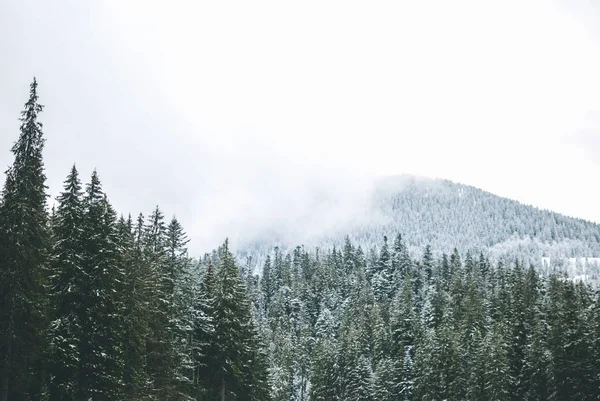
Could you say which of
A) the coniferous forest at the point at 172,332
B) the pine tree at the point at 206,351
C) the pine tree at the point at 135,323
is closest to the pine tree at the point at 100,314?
the coniferous forest at the point at 172,332

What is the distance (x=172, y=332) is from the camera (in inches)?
1770

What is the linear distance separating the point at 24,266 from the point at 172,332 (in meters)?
17.4

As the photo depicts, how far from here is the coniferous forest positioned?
1199 inches

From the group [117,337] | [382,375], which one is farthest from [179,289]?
[382,375]

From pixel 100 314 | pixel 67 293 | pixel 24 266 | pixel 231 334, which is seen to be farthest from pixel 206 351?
pixel 24 266

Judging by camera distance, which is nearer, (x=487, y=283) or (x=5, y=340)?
(x=5, y=340)

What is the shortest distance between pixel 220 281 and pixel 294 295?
10684 cm

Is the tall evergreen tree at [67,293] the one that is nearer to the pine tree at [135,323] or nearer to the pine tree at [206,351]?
the pine tree at [135,323]

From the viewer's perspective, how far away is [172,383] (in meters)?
44.1

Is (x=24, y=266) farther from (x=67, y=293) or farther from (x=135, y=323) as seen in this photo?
(x=135, y=323)

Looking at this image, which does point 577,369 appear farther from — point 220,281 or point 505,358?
point 220,281

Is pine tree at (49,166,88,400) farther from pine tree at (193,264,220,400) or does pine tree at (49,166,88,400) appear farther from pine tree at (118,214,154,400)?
pine tree at (193,264,220,400)

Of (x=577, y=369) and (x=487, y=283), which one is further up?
(x=487, y=283)

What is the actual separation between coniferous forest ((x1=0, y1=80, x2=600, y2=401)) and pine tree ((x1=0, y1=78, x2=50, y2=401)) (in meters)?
0.06
